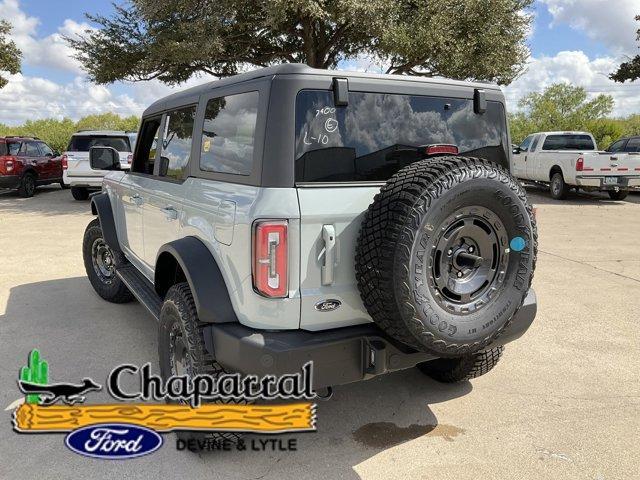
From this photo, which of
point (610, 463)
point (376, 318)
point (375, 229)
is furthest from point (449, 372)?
point (375, 229)

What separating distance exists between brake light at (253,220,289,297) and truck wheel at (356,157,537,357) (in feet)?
1.16

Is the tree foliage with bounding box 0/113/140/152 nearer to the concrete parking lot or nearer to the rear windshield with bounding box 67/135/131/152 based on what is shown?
the rear windshield with bounding box 67/135/131/152

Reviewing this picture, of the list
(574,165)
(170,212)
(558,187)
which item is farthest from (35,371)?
(558,187)

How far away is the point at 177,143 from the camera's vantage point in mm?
3480

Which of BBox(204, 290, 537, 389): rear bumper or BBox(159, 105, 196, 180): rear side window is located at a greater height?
BBox(159, 105, 196, 180): rear side window

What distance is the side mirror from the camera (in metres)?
4.61

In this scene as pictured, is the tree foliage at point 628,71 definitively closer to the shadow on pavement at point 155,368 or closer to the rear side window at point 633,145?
the rear side window at point 633,145

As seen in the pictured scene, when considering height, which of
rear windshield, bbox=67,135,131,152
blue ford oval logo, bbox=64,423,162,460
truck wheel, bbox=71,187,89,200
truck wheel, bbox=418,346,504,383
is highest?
rear windshield, bbox=67,135,131,152

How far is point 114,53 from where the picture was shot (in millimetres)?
13664

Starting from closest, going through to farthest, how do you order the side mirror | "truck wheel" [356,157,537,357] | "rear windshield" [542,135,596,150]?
1. "truck wheel" [356,157,537,357]
2. the side mirror
3. "rear windshield" [542,135,596,150]

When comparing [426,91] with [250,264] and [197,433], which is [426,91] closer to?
[250,264]

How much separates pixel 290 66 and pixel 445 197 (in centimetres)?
95

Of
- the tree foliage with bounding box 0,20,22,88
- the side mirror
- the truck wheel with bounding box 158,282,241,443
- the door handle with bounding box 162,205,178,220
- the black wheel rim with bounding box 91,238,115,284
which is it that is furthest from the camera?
the tree foliage with bounding box 0,20,22,88

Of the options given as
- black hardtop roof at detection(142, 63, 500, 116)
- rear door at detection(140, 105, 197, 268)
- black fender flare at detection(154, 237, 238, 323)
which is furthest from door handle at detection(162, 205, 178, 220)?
black hardtop roof at detection(142, 63, 500, 116)
